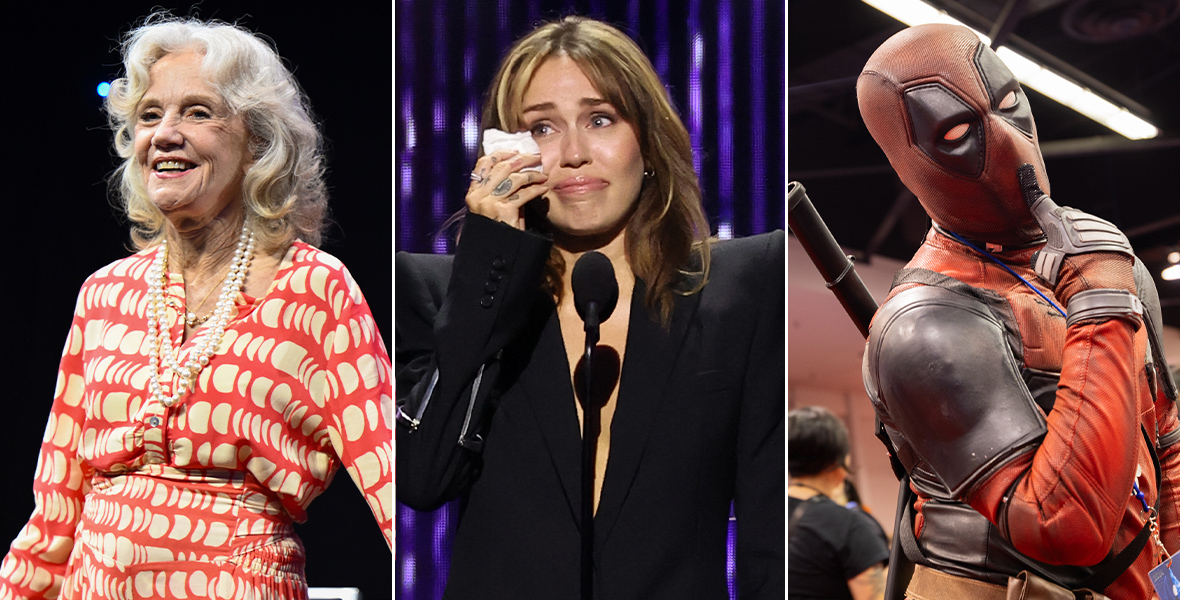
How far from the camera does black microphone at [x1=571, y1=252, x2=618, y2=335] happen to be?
172 cm

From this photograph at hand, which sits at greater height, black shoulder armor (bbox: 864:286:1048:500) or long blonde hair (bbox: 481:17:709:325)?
long blonde hair (bbox: 481:17:709:325)

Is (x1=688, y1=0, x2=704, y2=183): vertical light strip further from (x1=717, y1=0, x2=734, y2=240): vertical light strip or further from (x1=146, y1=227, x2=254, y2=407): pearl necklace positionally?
(x1=146, y1=227, x2=254, y2=407): pearl necklace

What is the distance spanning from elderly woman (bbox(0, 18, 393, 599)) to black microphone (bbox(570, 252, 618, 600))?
509 millimetres

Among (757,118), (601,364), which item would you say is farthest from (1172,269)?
(601,364)

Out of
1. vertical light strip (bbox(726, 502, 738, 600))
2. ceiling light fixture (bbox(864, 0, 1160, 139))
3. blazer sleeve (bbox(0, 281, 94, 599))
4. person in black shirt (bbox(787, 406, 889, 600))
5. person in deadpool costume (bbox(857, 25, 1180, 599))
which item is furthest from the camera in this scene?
person in black shirt (bbox(787, 406, 889, 600))

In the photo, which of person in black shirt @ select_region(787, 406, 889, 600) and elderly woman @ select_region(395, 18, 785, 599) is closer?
elderly woman @ select_region(395, 18, 785, 599)

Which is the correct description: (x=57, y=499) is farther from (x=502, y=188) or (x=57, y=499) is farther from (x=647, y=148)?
(x=647, y=148)

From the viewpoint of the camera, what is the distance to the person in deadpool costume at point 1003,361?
171cm

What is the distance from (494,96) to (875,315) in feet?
2.61

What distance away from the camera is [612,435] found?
1800 millimetres

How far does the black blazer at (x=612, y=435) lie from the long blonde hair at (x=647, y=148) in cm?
3

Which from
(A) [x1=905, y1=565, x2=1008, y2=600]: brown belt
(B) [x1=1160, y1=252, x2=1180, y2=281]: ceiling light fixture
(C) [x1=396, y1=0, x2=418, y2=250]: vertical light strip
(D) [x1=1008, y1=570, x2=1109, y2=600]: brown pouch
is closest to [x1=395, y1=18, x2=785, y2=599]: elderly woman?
(C) [x1=396, y1=0, x2=418, y2=250]: vertical light strip

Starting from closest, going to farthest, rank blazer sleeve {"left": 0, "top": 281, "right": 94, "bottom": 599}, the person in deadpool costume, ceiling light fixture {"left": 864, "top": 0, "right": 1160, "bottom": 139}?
the person in deadpool costume
ceiling light fixture {"left": 864, "top": 0, "right": 1160, "bottom": 139}
blazer sleeve {"left": 0, "top": 281, "right": 94, "bottom": 599}

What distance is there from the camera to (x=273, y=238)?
7.63 feet
